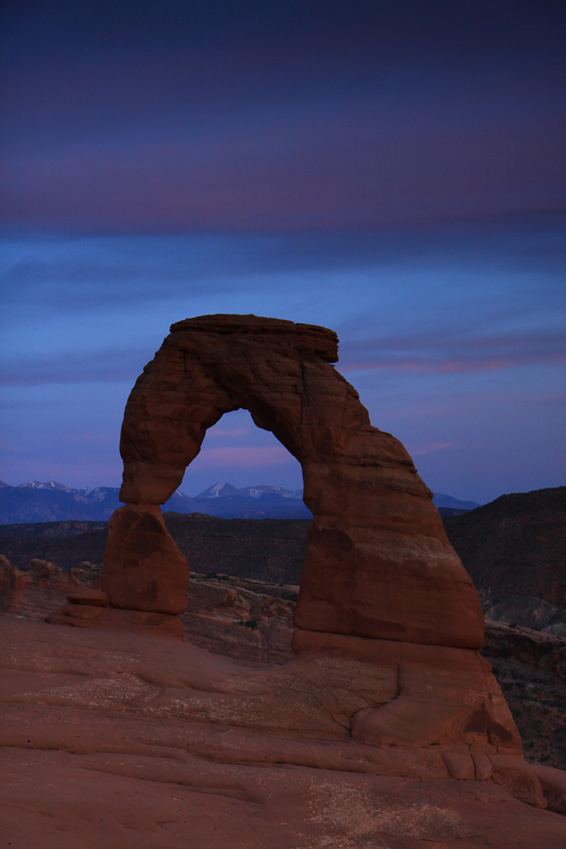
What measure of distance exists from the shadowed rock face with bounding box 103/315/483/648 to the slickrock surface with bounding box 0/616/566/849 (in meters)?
1.43

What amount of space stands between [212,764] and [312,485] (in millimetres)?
6298

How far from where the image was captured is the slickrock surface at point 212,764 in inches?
340

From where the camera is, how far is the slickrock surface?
8641 mm

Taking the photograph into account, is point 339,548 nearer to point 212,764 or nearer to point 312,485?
point 312,485

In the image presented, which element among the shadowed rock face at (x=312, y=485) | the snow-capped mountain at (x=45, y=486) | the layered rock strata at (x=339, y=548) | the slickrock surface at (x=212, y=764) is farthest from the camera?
the snow-capped mountain at (x=45, y=486)

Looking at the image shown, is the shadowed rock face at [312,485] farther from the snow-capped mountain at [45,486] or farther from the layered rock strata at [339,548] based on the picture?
the snow-capped mountain at [45,486]

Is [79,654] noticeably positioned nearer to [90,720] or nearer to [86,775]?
[90,720]

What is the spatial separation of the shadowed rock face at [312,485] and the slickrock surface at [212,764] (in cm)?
143

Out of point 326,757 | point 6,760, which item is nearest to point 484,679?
point 326,757

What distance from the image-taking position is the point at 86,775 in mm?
9547

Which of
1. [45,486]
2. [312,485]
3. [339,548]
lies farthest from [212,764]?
[45,486]

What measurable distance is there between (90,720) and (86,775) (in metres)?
2.06

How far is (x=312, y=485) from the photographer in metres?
15.8

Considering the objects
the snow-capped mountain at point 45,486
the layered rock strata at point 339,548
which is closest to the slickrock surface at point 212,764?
the layered rock strata at point 339,548
